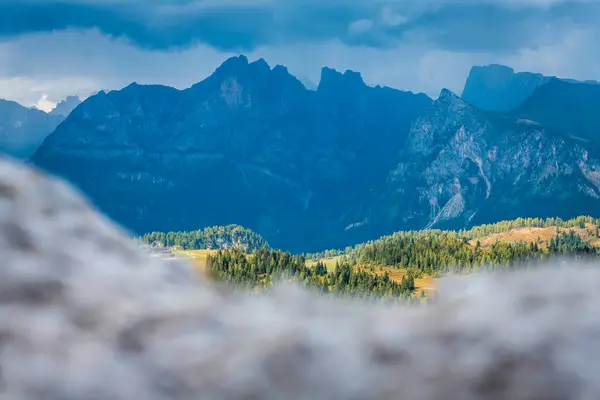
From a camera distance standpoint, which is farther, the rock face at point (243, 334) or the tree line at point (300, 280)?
the tree line at point (300, 280)

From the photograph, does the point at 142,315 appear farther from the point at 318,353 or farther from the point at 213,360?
the point at 318,353

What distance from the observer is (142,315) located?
1.89 meters

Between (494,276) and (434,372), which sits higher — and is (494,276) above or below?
above

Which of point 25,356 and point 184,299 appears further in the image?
point 184,299

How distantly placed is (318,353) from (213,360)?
26 cm

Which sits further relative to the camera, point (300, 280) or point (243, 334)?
point (300, 280)

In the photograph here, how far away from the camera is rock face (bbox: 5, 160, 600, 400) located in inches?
67.4

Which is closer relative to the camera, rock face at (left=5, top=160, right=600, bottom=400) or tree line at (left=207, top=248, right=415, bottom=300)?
rock face at (left=5, top=160, right=600, bottom=400)

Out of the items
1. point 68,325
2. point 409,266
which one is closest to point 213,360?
point 68,325

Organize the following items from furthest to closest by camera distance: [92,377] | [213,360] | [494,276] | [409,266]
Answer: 1. [409,266]
2. [494,276]
3. [213,360]
4. [92,377]

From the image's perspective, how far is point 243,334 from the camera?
6.20ft

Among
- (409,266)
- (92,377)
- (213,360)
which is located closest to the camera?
(92,377)

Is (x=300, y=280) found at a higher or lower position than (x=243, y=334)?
higher

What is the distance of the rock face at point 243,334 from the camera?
1.71 metres
